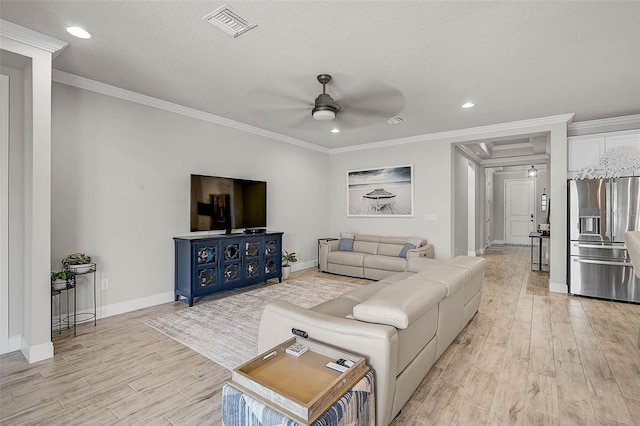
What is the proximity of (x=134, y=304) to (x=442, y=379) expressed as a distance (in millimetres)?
3484

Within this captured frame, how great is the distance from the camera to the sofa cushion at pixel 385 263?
5102mm

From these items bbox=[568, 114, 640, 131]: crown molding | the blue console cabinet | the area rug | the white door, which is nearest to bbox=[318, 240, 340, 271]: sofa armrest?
the area rug

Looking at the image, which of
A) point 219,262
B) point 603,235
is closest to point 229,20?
point 219,262

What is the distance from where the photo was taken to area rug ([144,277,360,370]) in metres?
2.67

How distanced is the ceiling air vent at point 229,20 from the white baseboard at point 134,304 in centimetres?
321

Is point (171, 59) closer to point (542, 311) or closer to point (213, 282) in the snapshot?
point (213, 282)

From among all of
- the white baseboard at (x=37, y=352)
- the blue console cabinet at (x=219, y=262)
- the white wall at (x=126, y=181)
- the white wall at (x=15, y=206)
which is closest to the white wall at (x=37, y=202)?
the white baseboard at (x=37, y=352)

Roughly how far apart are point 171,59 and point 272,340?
2.65 meters

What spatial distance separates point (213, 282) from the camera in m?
4.07

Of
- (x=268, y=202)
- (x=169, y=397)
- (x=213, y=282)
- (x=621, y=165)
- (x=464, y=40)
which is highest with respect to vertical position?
(x=464, y=40)

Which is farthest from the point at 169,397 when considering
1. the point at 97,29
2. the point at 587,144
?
the point at 587,144

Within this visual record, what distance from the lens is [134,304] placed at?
12.1ft

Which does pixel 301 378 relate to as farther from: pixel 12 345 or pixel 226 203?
pixel 226 203

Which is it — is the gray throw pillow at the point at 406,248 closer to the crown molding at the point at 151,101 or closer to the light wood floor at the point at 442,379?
the light wood floor at the point at 442,379
